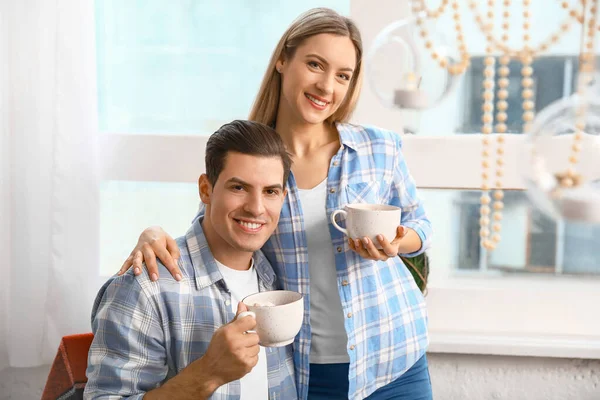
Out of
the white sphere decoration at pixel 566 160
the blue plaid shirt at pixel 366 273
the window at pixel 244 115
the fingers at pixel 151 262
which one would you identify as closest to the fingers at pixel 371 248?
the blue plaid shirt at pixel 366 273

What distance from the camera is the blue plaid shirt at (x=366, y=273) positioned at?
1.35m

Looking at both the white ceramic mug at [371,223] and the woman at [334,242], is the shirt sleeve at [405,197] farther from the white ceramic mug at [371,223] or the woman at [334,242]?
the white ceramic mug at [371,223]

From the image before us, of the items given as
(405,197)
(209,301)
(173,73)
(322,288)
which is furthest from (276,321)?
(173,73)

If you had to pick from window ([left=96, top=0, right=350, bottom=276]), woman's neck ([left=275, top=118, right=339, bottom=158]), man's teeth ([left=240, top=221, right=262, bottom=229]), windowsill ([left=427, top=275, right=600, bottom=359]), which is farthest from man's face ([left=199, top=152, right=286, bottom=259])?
windowsill ([left=427, top=275, right=600, bottom=359])

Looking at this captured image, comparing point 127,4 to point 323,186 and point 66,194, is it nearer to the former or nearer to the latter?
point 66,194

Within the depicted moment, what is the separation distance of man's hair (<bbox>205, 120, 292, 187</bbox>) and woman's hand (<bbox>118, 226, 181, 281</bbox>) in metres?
0.15

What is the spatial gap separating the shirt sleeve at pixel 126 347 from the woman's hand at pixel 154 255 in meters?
0.03

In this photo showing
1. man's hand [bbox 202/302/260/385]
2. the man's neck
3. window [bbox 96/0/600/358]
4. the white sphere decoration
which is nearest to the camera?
the white sphere decoration

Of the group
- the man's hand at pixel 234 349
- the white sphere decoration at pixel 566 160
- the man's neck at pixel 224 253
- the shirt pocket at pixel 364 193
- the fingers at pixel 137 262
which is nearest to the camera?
the white sphere decoration at pixel 566 160

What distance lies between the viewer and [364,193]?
1421 millimetres

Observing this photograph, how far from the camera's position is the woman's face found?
1335 millimetres

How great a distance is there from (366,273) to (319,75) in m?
0.42

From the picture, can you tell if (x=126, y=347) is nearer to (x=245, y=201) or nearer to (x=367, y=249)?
(x=245, y=201)

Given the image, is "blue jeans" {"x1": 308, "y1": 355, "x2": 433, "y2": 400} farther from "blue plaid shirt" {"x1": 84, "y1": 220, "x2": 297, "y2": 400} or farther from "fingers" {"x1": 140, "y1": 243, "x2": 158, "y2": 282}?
"fingers" {"x1": 140, "y1": 243, "x2": 158, "y2": 282}
